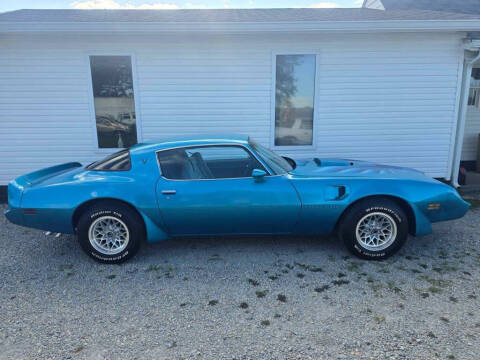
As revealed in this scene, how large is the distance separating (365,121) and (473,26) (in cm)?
218

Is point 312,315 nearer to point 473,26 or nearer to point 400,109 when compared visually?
point 400,109

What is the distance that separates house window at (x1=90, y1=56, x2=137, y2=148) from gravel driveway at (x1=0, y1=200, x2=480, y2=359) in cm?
256

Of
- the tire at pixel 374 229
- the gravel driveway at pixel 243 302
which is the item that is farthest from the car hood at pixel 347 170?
the gravel driveway at pixel 243 302

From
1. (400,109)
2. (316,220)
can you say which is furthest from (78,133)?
(400,109)

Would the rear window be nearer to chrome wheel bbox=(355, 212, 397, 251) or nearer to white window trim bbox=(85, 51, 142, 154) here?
Result: white window trim bbox=(85, 51, 142, 154)

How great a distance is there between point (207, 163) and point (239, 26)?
263cm

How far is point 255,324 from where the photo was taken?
2547mm

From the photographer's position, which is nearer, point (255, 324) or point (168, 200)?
point (255, 324)

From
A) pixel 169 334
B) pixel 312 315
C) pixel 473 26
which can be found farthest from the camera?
pixel 473 26

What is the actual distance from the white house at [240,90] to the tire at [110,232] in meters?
2.82

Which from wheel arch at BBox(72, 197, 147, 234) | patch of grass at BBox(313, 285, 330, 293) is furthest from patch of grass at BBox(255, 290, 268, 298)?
wheel arch at BBox(72, 197, 147, 234)

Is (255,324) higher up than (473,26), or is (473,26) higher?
(473,26)

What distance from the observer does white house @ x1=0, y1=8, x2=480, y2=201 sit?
18.6 feet

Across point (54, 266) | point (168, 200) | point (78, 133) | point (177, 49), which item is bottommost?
point (54, 266)
